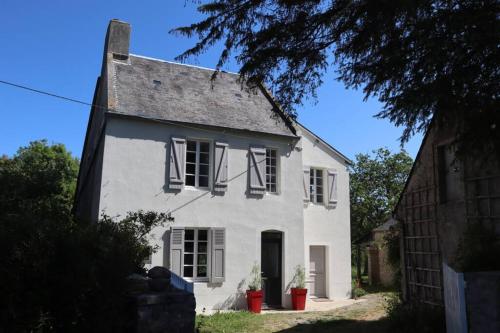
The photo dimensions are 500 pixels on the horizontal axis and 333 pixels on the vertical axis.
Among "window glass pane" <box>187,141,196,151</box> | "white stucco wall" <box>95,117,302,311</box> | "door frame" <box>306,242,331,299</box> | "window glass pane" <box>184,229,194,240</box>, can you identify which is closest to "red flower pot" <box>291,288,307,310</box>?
"white stucco wall" <box>95,117,302,311</box>

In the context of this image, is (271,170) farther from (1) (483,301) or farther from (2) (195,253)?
(1) (483,301)

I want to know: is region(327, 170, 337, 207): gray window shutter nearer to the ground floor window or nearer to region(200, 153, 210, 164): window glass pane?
region(200, 153, 210, 164): window glass pane

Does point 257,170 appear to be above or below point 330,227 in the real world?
above

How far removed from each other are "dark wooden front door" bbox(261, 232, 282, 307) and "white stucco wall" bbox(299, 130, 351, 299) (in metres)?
1.32

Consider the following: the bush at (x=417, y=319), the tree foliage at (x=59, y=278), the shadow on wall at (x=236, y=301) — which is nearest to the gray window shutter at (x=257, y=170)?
the shadow on wall at (x=236, y=301)

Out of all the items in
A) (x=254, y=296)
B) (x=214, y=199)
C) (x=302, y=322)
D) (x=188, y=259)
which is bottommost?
(x=302, y=322)

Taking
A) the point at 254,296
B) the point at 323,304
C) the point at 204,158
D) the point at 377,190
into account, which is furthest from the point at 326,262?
the point at 377,190

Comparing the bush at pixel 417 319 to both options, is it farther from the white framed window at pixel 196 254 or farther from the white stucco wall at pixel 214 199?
the white framed window at pixel 196 254

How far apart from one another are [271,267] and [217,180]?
3346 millimetres

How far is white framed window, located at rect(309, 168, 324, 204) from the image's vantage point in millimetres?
Answer: 15983

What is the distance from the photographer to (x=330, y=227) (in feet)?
52.4

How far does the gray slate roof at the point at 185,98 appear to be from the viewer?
13.6m

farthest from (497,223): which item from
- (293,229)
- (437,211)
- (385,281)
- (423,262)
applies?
(385,281)

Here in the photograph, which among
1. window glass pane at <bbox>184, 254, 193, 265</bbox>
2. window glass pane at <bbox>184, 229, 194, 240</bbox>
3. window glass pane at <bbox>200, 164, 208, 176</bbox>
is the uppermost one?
window glass pane at <bbox>200, 164, 208, 176</bbox>
